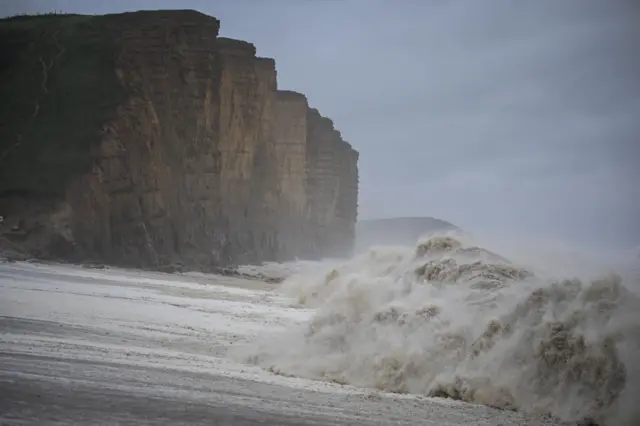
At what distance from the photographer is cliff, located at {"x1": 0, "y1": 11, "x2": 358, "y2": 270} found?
41094 mm

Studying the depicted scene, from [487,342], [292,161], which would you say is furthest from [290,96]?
[487,342]

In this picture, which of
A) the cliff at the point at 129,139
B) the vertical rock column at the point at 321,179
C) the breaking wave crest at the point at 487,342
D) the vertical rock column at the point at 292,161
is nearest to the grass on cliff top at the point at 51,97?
the cliff at the point at 129,139

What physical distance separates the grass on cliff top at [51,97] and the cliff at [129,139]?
0.20ft

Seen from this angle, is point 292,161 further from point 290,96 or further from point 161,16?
point 161,16

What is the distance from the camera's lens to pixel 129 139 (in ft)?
147

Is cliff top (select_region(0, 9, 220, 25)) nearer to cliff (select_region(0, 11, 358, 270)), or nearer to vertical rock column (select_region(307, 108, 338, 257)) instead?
cliff (select_region(0, 11, 358, 270))

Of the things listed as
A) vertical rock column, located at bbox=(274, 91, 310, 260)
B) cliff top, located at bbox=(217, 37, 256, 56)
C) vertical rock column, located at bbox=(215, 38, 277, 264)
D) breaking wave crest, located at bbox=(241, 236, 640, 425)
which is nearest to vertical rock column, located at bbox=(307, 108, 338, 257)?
vertical rock column, located at bbox=(274, 91, 310, 260)

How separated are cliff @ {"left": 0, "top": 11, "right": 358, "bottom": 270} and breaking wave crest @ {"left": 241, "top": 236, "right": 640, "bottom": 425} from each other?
25.9 m

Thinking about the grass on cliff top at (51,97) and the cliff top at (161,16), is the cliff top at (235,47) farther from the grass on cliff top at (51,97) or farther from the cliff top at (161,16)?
the grass on cliff top at (51,97)

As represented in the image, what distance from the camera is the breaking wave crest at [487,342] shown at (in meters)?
8.57

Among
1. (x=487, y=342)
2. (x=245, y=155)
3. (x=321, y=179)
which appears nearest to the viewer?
(x=487, y=342)

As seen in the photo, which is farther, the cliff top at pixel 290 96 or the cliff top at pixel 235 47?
the cliff top at pixel 290 96

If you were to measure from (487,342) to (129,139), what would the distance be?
36995 mm

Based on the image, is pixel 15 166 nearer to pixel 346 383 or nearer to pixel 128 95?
pixel 128 95
